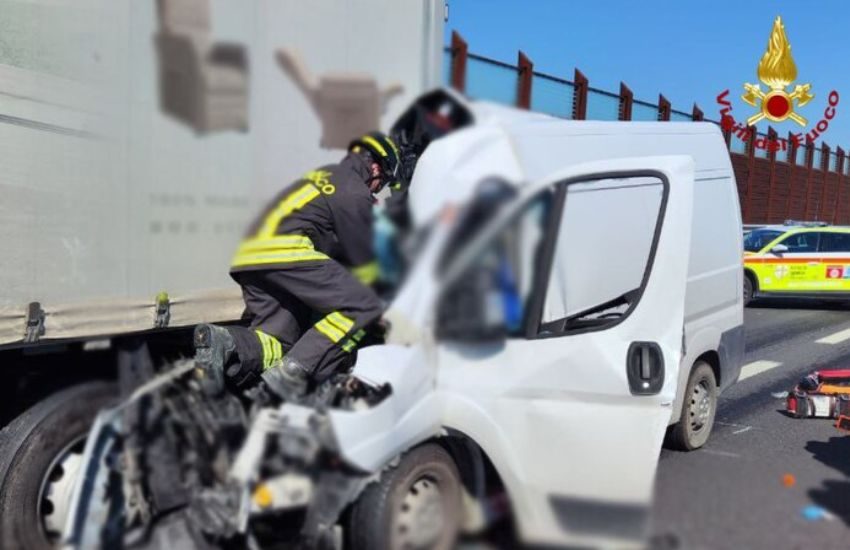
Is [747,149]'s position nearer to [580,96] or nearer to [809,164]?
[809,164]

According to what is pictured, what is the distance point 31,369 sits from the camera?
342cm

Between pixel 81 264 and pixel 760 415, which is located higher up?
pixel 81 264

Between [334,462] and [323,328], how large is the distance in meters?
0.72

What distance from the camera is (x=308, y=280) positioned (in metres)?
2.71

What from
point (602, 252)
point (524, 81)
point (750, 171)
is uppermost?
point (750, 171)

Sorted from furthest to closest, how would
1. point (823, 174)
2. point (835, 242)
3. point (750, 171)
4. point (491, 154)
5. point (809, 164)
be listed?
point (823, 174), point (809, 164), point (750, 171), point (835, 242), point (491, 154)

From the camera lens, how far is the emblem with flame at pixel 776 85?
18984mm

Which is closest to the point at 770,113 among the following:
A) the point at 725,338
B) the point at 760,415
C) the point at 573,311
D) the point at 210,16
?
the point at 760,415

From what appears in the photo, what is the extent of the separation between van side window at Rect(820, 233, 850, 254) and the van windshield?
0.73 meters

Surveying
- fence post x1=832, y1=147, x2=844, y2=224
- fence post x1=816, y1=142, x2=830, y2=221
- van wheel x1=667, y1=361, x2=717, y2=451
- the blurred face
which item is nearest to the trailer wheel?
the blurred face

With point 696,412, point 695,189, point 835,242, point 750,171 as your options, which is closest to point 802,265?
point 835,242

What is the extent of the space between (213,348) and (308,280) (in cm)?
75

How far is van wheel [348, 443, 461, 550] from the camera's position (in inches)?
106

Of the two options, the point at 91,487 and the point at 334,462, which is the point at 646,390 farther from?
the point at 91,487
